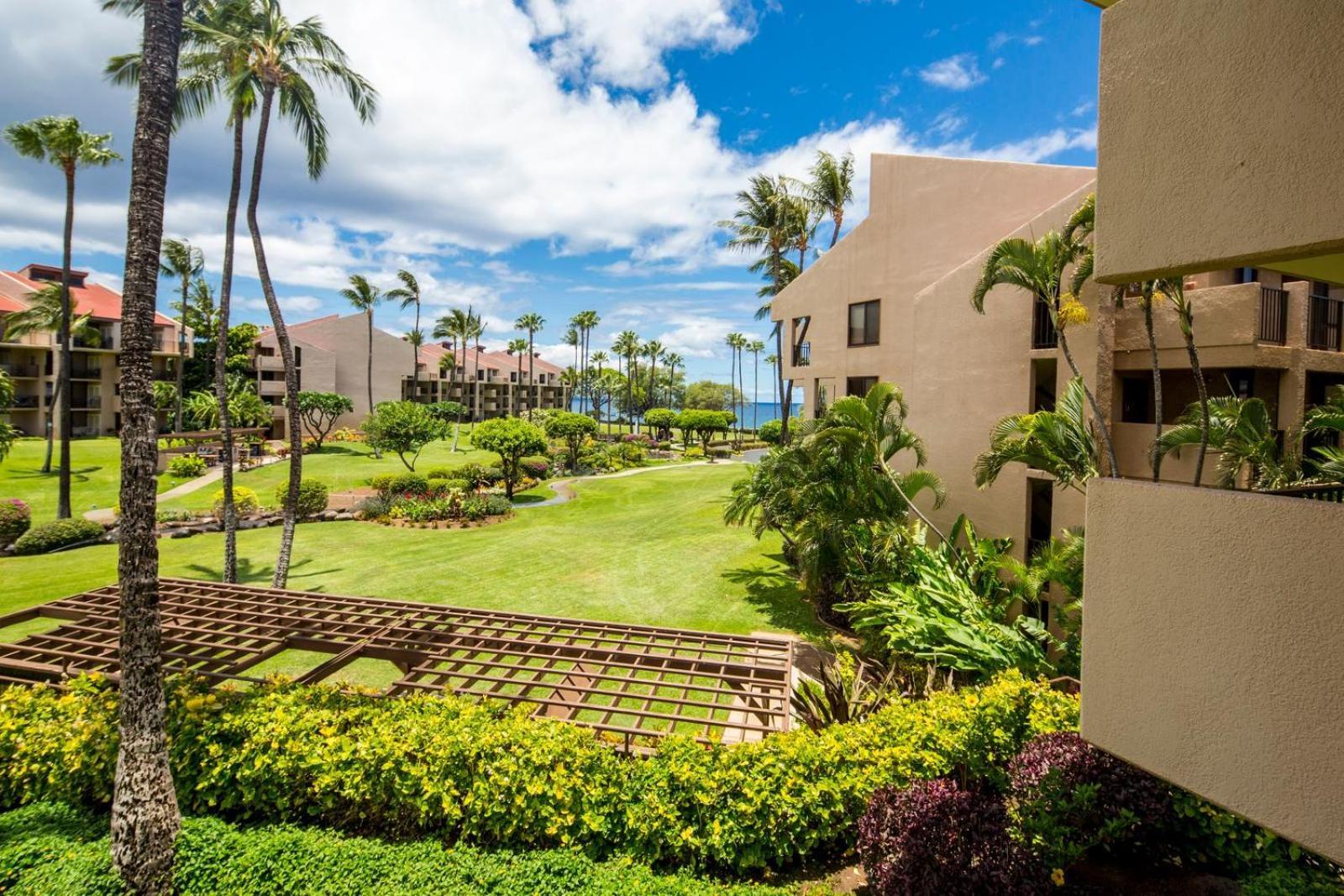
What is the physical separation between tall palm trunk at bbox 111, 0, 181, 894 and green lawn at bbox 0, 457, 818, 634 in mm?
9817

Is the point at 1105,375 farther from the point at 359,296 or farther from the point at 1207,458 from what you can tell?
the point at 359,296

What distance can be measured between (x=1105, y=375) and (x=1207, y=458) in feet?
7.69

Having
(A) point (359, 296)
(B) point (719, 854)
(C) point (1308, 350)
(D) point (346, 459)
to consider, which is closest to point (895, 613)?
(B) point (719, 854)

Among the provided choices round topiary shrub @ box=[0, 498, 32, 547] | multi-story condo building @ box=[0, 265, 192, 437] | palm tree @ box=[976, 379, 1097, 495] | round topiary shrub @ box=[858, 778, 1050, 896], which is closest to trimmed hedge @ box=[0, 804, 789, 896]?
round topiary shrub @ box=[858, 778, 1050, 896]

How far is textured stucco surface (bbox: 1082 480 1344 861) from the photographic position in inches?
108

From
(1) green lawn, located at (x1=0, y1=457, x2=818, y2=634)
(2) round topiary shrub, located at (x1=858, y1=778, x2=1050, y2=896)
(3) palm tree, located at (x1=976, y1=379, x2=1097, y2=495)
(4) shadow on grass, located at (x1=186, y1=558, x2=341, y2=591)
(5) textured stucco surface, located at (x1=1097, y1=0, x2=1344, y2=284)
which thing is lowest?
(4) shadow on grass, located at (x1=186, y1=558, x2=341, y2=591)

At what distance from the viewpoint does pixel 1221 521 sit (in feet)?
10.1

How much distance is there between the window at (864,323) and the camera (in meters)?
19.9

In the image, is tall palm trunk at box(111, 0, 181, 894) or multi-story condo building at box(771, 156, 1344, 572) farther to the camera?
multi-story condo building at box(771, 156, 1344, 572)

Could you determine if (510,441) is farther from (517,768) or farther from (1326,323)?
(1326,323)

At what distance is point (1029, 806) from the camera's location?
5922 mm

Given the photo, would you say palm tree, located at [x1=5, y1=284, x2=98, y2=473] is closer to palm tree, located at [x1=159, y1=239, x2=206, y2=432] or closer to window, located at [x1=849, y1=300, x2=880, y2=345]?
palm tree, located at [x1=159, y1=239, x2=206, y2=432]

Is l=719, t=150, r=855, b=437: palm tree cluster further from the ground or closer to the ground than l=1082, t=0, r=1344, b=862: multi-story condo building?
further from the ground

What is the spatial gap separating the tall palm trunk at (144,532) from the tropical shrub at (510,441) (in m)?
25.4
